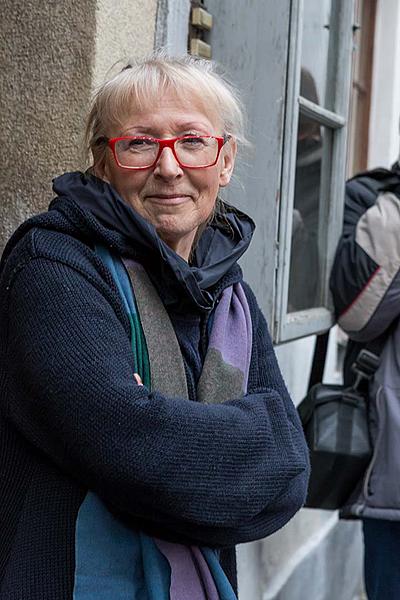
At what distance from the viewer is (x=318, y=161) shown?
10.3 feet

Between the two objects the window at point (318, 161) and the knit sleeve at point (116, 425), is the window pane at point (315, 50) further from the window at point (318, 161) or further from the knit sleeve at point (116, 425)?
the knit sleeve at point (116, 425)

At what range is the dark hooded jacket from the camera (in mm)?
1480

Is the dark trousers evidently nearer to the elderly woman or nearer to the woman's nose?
the elderly woman

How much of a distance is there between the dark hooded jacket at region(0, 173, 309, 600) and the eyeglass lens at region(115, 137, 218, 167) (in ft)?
0.26

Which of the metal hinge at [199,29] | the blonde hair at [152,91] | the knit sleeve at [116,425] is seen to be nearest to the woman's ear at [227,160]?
the blonde hair at [152,91]

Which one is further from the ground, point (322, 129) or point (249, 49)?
point (249, 49)

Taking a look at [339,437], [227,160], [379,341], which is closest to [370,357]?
[379,341]

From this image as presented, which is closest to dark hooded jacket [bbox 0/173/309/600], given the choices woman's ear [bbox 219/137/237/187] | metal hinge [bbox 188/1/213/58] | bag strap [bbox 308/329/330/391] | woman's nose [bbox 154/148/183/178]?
woman's nose [bbox 154/148/183/178]

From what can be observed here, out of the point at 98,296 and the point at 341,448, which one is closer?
the point at 98,296

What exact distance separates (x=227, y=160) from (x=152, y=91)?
25 cm

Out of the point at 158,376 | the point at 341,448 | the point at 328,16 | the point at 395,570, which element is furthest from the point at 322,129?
the point at 158,376

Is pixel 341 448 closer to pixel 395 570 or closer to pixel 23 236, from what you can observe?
pixel 395 570

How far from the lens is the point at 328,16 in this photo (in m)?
3.09

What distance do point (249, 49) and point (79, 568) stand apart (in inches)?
64.7
